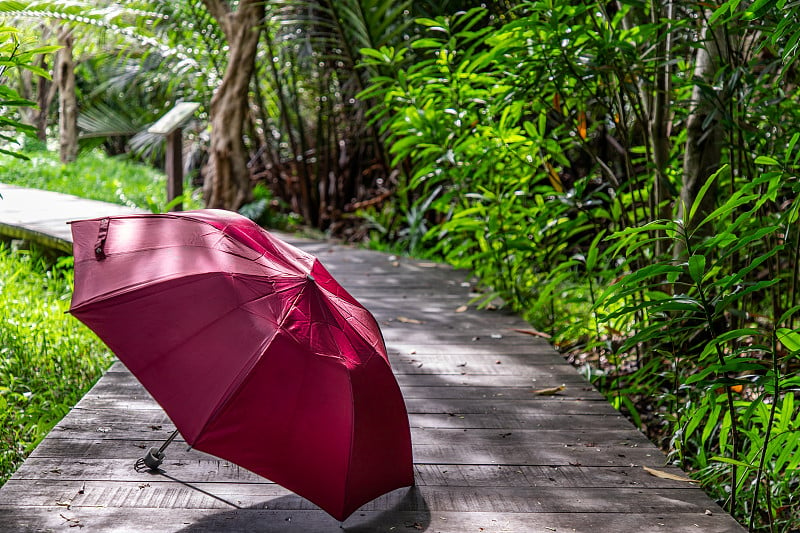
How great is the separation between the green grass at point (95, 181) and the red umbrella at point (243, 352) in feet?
18.8

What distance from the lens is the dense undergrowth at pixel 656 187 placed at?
2.76 metres

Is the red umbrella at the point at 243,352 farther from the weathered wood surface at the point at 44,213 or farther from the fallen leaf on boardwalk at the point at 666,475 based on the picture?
the weathered wood surface at the point at 44,213

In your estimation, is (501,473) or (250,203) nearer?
(501,473)

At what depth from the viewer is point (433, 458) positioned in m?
2.73

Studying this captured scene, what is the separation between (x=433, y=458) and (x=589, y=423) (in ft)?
2.41

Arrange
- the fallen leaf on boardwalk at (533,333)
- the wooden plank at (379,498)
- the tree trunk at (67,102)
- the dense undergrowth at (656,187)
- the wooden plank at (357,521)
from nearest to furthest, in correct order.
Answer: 1. the wooden plank at (357,521)
2. the wooden plank at (379,498)
3. the dense undergrowth at (656,187)
4. the fallen leaf on boardwalk at (533,333)
5. the tree trunk at (67,102)

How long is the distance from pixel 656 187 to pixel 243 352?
2653 mm

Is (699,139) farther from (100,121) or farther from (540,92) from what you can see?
(100,121)

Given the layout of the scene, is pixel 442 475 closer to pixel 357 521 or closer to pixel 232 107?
pixel 357 521

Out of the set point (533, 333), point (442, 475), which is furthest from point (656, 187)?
point (442, 475)

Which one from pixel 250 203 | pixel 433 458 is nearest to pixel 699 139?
pixel 433 458

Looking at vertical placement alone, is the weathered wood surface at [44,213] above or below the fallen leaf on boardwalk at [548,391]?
above

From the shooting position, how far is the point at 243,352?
1.92 meters

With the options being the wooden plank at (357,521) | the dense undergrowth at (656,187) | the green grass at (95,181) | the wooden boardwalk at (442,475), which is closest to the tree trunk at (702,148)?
the dense undergrowth at (656,187)
